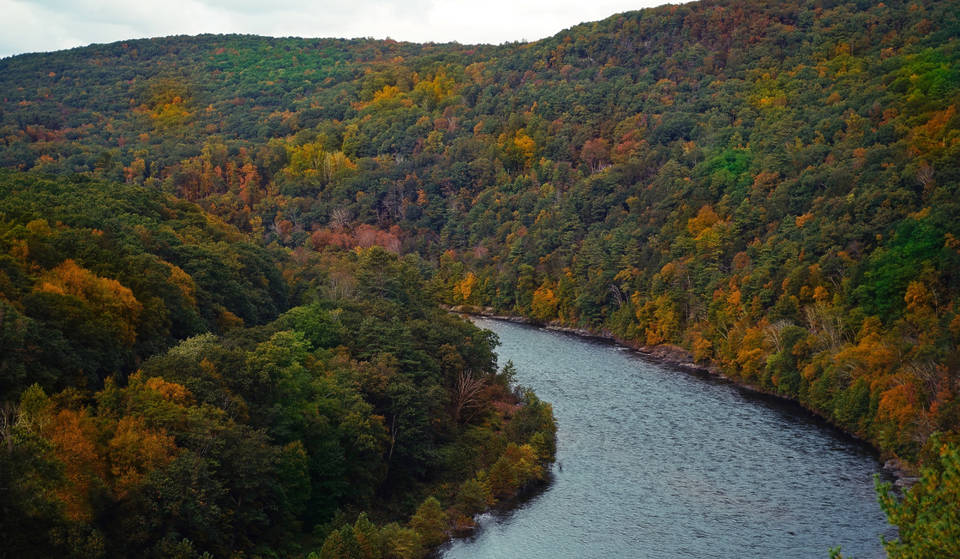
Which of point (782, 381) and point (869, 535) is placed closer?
point (869, 535)

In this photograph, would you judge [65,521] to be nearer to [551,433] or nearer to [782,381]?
[551,433]

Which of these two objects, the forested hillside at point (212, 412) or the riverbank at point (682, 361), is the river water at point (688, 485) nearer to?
the riverbank at point (682, 361)

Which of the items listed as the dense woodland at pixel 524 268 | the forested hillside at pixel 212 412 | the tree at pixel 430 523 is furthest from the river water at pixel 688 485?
the dense woodland at pixel 524 268

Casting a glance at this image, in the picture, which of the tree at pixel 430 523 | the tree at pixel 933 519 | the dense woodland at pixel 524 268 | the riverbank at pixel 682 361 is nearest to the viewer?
the tree at pixel 933 519

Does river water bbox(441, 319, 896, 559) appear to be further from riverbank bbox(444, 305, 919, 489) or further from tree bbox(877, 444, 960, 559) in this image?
tree bbox(877, 444, 960, 559)

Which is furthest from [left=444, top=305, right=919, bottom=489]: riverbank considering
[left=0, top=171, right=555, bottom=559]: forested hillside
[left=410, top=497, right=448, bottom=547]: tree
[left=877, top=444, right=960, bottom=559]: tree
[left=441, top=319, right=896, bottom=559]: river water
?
[left=410, top=497, right=448, bottom=547]: tree

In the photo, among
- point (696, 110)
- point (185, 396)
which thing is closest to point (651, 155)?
point (696, 110)
